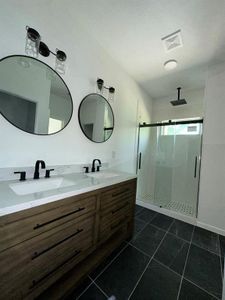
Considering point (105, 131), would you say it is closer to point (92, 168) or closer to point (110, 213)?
point (92, 168)

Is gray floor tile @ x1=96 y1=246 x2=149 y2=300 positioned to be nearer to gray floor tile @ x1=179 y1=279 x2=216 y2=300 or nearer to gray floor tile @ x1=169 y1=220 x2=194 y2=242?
gray floor tile @ x1=179 y1=279 x2=216 y2=300

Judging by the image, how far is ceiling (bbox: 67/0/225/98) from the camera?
4.55ft

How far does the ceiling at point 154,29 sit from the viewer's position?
54.6 inches

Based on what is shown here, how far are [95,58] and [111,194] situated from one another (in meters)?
1.85

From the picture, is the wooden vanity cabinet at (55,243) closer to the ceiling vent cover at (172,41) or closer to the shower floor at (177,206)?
the shower floor at (177,206)

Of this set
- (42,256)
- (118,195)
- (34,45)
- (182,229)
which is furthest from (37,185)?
(182,229)

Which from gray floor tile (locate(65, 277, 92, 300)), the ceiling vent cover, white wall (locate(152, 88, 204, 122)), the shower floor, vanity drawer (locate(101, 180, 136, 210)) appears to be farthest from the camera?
white wall (locate(152, 88, 204, 122))

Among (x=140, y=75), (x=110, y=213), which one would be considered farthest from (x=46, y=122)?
(x=140, y=75)

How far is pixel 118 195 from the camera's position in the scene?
1.54 metres

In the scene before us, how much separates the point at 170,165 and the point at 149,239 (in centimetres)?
166

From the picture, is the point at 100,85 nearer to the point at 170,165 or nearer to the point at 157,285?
the point at 170,165

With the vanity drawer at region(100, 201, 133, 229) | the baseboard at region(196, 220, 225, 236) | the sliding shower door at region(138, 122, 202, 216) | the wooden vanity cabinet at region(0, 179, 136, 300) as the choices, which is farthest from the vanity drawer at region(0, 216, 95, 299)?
the sliding shower door at region(138, 122, 202, 216)

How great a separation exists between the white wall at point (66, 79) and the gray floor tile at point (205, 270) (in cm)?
161

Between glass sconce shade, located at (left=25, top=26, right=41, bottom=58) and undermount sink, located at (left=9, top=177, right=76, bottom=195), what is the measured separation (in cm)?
119
